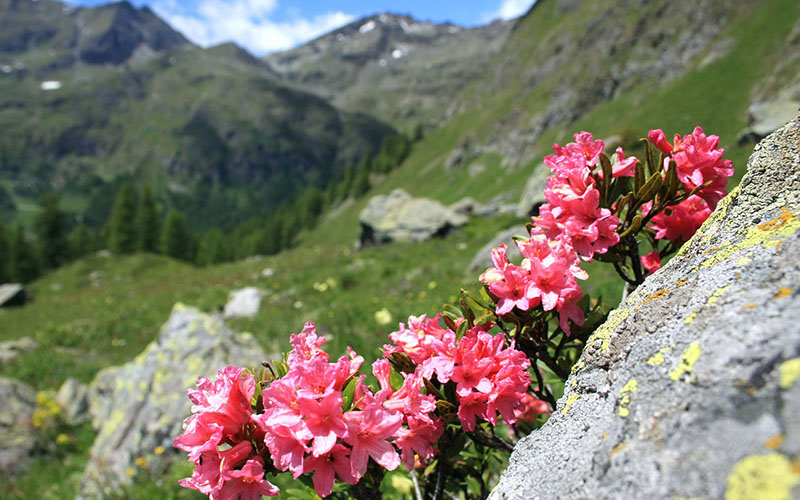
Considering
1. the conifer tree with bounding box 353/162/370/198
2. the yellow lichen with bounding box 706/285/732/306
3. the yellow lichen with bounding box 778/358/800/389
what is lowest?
the conifer tree with bounding box 353/162/370/198

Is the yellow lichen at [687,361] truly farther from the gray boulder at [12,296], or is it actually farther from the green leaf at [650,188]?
the gray boulder at [12,296]

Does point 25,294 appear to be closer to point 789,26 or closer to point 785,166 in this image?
point 785,166

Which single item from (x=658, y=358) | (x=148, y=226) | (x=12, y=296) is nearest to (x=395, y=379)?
(x=658, y=358)

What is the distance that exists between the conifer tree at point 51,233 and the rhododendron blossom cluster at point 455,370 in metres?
78.1

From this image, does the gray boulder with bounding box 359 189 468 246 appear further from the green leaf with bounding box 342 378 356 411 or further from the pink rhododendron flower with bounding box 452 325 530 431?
the green leaf with bounding box 342 378 356 411

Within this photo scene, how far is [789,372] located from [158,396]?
6460mm

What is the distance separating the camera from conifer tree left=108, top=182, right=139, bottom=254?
60.0 metres

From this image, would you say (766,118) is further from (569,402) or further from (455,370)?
(455,370)

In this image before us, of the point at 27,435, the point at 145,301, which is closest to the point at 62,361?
the point at 27,435

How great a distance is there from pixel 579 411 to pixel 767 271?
27.0 inches

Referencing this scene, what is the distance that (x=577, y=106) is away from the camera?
4881 centimetres

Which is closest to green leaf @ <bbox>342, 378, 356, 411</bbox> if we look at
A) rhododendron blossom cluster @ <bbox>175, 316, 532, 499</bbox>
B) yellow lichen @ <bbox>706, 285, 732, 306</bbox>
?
rhododendron blossom cluster @ <bbox>175, 316, 532, 499</bbox>

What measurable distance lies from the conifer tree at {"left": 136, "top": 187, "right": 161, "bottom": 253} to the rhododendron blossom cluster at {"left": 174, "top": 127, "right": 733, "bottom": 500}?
70826 mm

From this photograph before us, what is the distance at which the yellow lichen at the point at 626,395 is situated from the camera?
1.16m
